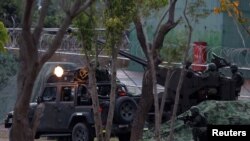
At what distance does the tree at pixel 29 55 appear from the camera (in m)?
11.2

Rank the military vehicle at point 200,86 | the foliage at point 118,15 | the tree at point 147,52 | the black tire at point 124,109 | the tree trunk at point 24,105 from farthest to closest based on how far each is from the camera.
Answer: the black tire at point 124,109 < the military vehicle at point 200,86 < the tree at point 147,52 < the foliage at point 118,15 < the tree trunk at point 24,105

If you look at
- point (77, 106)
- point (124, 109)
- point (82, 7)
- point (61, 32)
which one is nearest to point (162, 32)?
point (82, 7)

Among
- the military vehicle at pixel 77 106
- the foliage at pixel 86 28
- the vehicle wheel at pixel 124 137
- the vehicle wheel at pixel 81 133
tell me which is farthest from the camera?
Result: the vehicle wheel at pixel 124 137

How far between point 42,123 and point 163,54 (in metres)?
7.27

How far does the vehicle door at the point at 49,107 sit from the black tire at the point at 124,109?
2280 millimetres

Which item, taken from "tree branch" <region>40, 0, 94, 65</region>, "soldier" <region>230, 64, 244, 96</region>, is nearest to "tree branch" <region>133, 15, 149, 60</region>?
"tree branch" <region>40, 0, 94, 65</region>

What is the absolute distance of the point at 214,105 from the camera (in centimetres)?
1553

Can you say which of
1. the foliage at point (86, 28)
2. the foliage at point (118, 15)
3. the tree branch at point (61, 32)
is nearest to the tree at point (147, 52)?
the foliage at point (118, 15)

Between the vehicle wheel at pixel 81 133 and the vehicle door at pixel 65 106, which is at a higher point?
the vehicle door at pixel 65 106

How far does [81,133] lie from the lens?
20.5 meters

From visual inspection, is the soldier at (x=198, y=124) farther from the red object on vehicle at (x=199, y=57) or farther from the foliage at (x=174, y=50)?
the red object on vehicle at (x=199, y=57)

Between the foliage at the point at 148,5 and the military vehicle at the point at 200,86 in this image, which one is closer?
the foliage at the point at 148,5

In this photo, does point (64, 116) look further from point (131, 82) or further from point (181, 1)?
point (181, 1)

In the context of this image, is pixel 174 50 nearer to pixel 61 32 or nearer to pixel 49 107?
pixel 61 32
